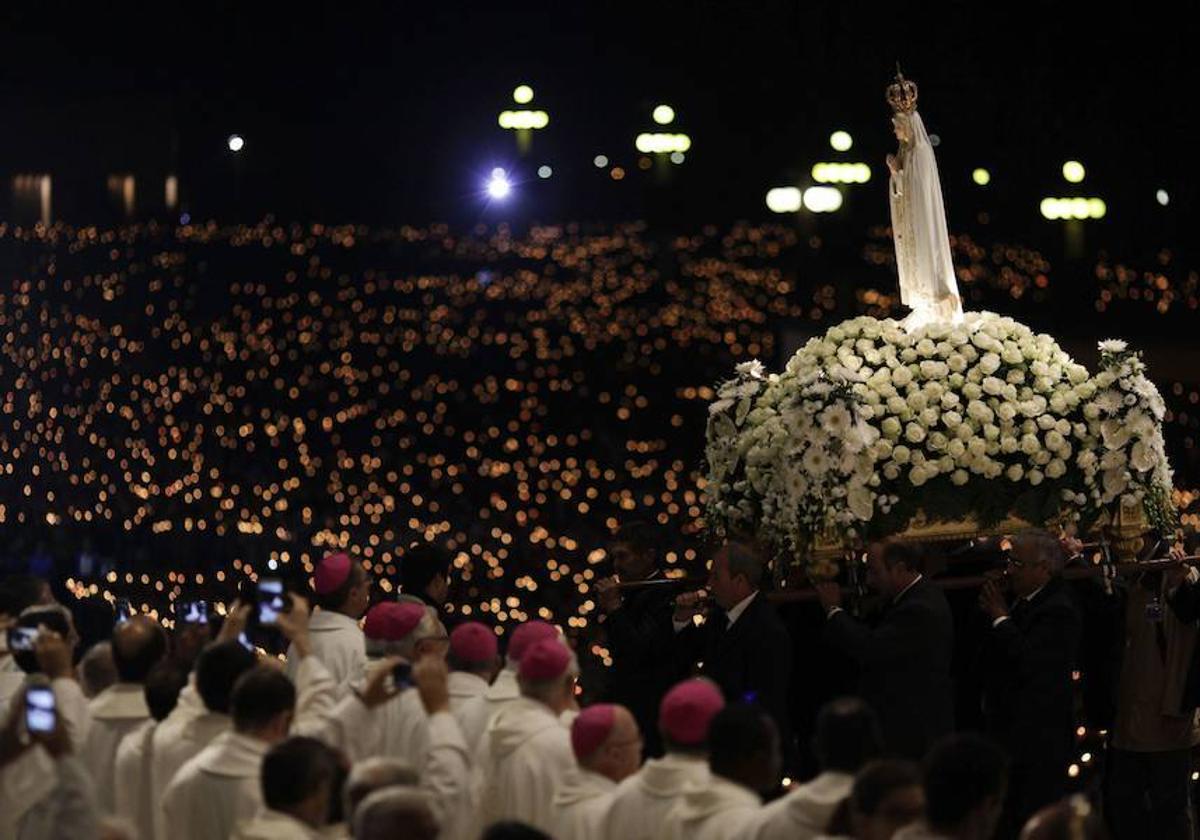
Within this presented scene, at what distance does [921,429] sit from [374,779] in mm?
5702

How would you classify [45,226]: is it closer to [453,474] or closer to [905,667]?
[453,474]

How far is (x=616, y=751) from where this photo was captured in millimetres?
8812

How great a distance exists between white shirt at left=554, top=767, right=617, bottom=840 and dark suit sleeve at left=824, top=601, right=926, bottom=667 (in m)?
3.21

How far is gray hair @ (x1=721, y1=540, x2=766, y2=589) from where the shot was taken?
12.1 m

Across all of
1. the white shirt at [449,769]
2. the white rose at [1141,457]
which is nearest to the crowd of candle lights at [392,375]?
the white rose at [1141,457]

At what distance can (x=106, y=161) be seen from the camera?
84.4 feet

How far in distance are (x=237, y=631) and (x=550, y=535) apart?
12.4 metres

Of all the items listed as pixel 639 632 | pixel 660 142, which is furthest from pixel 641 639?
pixel 660 142

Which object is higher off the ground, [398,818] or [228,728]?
[228,728]

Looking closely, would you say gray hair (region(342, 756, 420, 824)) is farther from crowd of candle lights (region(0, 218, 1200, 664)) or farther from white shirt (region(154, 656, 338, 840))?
crowd of candle lights (region(0, 218, 1200, 664))

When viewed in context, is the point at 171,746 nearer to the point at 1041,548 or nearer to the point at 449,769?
the point at 449,769

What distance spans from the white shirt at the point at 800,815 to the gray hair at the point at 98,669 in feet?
11.9

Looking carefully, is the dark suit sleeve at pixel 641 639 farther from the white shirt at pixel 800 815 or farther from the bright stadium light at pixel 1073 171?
the bright stadium light at pixel 1073 171

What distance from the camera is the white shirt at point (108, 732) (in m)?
10.1
